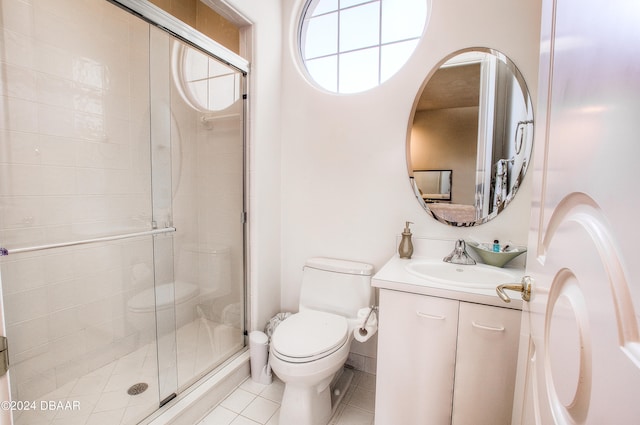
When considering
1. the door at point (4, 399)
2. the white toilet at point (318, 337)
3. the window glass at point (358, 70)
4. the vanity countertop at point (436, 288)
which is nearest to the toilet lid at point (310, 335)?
the white toilet at point (318, 337)

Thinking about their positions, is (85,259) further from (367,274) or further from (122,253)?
(367,274)

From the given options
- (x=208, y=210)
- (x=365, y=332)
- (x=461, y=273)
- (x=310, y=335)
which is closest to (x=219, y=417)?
(x=310, y=335)

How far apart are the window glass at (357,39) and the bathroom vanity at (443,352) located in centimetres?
130

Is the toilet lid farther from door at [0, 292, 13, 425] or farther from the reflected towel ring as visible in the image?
the reflected towel ring

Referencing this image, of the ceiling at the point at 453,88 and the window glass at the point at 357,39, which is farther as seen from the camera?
the window glass at the point at 357,39

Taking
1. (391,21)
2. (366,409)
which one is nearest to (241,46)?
(391,21)

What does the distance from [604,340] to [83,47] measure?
7.50 ft

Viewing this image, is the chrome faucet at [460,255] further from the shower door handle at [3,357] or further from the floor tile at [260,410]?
the shower door handle at [3,357]

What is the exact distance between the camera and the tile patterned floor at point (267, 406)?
1.56 m

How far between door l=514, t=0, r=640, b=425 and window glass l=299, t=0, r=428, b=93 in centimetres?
140

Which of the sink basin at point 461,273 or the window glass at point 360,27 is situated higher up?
the window glass at point 360,27

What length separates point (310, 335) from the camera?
4.92ft

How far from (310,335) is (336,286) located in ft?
1.26

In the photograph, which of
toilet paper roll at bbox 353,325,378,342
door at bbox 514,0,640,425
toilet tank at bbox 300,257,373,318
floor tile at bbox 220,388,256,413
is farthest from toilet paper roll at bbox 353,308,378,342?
door at bbox 514,0,640,425
